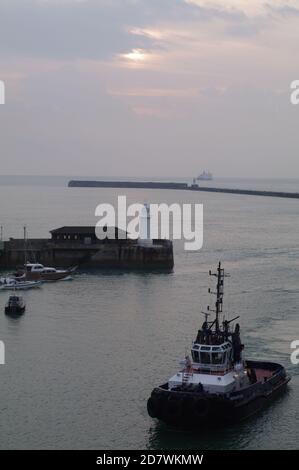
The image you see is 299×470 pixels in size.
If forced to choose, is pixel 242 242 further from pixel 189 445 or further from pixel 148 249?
pixel 189 445

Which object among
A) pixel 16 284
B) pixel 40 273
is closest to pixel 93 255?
pixel 40 273

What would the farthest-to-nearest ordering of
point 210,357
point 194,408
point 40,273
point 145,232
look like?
point 145,232 < point 40,273 < point 210,357 < point 194,408

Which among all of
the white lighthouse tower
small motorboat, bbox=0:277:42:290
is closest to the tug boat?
small motorboat, bbox=0:277:42:290

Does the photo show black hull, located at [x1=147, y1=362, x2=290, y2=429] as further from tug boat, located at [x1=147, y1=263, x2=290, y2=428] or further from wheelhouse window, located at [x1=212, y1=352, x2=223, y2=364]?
wheelhouse window, located at [x1=212, y1=352, x2=223, y2=364]

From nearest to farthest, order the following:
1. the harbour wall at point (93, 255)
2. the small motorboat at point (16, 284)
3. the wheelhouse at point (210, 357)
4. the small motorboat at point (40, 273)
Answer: the wheelhouse at point (210, 357), the small motorboat at point (16, 284), the small motorboat at point (40, 273), the harbour wall at point (93, 255)

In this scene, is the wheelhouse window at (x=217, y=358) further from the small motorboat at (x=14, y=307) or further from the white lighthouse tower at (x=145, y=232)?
the white lighthouse tower at (x=145, y=232)

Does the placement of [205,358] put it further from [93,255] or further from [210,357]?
[93,255]

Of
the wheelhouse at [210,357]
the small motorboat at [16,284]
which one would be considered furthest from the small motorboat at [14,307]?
the wheelhouse at [210,357]
